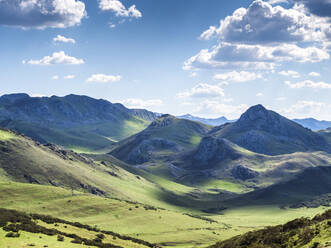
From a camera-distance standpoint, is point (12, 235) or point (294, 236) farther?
point (12, 235)

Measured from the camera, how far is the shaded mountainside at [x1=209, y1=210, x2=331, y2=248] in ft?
147

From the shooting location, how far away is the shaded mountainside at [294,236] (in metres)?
44.9

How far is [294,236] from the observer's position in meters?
49.8

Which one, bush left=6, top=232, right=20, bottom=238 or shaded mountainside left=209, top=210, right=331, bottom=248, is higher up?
shaded mountainside left=209, top=210, right=331, bottom=248

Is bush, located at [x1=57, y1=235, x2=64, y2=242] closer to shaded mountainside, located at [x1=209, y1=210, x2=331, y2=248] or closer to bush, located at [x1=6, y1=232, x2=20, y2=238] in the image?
bush, located at [x1=6, y1=232, x2=20, y2=238]

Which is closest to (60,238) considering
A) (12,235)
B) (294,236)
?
(12,235)

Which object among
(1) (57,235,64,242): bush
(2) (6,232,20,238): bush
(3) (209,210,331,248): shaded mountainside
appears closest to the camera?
(3) (209,210,331,248): shaded mountainside

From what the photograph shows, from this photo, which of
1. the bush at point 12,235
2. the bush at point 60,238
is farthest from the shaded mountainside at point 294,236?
the bush at point 12,235

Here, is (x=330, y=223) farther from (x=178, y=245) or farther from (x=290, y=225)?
(x=178, y=245)

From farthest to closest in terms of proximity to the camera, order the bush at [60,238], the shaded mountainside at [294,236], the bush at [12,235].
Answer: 1. the bush at [60,238]
2. the bush at [12,235]
3. the shaded mountainside at [294,236]

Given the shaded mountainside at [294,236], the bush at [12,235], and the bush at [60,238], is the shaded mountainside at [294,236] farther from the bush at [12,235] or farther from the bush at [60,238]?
the bush at [12,235]

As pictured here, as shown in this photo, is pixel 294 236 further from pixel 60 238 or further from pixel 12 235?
pixel 12 235

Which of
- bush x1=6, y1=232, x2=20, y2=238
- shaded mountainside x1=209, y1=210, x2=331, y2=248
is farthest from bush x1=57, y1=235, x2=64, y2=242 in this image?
shaded mountainside x1=209, y1=210, x2=331, y2=248

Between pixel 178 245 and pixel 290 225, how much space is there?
11869 cm
